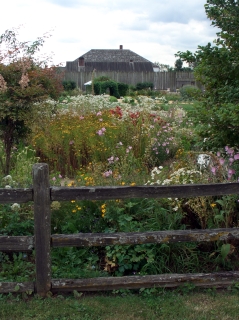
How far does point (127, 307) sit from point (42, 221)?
107 cm

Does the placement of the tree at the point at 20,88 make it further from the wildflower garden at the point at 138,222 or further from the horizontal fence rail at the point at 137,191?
the horizontal fence rail at the point at 137,191

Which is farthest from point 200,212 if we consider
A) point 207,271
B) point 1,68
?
point 1,68

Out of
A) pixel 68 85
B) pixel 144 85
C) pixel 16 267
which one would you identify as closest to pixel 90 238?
pixel 16 267

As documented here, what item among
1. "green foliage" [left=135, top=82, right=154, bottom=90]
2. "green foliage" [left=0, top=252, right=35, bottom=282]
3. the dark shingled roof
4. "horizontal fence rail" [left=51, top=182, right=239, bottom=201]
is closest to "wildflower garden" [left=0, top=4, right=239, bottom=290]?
"green foliage" [left=0, top=252, right=35, bottom=282]

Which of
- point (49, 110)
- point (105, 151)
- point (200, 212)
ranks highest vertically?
point (49, 110)

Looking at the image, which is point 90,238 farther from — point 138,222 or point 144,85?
point 144,85

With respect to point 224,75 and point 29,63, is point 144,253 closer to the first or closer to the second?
point 224,75

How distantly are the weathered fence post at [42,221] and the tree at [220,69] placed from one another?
187 cm

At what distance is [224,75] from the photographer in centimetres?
484

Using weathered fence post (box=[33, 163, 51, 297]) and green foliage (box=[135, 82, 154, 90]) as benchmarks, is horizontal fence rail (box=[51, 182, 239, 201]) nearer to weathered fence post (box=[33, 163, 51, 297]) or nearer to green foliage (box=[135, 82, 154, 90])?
weathered fence post (box=[33, 163, 51, 297])

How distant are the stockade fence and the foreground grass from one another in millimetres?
106

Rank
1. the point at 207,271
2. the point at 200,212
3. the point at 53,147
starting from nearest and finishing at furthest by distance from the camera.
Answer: the point at 207,271 → the point at 200,212 → the point at 53,147

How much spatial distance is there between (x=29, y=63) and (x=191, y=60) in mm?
2983

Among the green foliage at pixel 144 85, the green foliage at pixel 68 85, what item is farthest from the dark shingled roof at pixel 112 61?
the green foliage at pixel 68 85
